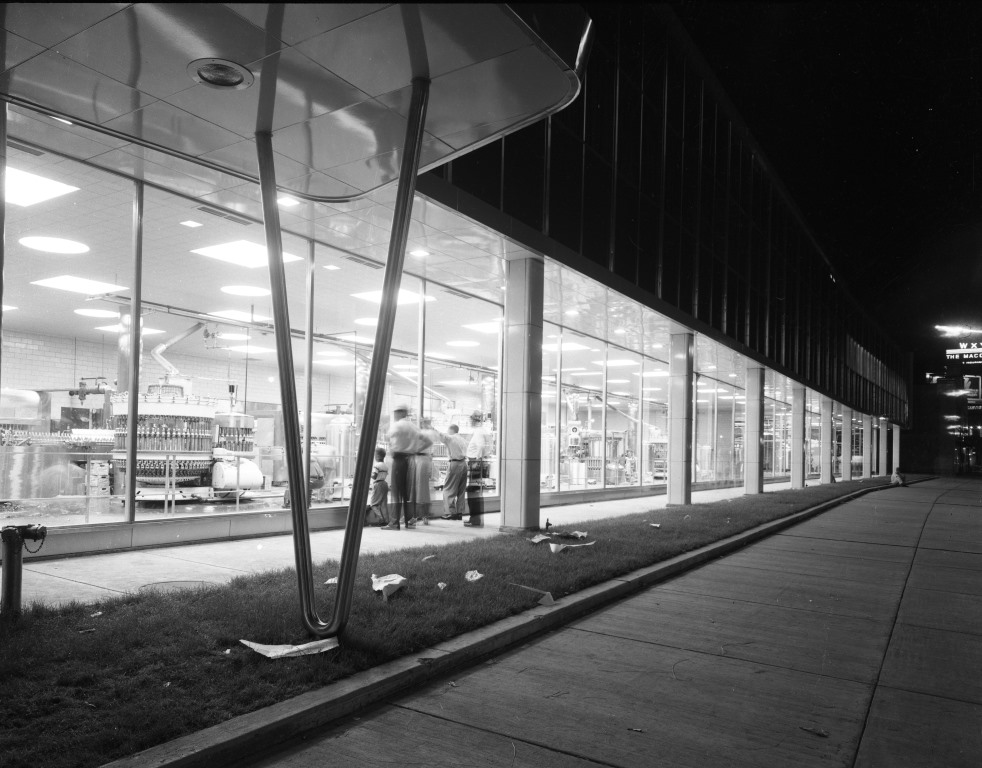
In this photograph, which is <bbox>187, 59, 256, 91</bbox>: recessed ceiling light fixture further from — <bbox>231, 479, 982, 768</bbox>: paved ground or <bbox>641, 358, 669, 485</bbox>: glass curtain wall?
<bbox>641, 358, 669, 485</bbox>: glass curtain wall

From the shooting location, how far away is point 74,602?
20.2 ft

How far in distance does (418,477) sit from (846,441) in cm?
4511

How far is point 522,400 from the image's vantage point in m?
13.2

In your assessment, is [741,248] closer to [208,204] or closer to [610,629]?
[208,204]

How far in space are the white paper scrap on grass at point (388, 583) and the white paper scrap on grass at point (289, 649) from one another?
1505mm

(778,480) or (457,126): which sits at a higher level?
(457,126)

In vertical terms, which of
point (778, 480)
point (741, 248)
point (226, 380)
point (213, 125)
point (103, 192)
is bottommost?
point (778, 480)

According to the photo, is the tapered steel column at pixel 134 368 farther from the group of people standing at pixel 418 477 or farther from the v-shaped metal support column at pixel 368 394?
the v-shaped metal support column at pixel 368 394

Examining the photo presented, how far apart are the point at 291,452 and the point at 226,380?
41.0 feet

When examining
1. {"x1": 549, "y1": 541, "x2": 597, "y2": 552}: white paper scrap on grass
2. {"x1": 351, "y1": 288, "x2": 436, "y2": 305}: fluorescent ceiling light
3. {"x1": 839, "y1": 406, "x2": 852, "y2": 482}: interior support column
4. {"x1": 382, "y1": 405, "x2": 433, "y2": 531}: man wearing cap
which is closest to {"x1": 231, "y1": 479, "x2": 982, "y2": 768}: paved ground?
{"x1": 549, "y1": 541, "x2": 597, "y2": 552}: white paper scrap on grass

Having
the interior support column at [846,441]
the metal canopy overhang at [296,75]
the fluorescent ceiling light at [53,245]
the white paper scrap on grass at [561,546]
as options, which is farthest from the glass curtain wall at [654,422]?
the metal canopy overhang at [296,75]

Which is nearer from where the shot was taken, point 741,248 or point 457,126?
point 457,126

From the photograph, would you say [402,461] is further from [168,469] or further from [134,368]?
[134,368]

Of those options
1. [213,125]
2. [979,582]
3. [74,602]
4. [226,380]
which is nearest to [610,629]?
[74,602]
